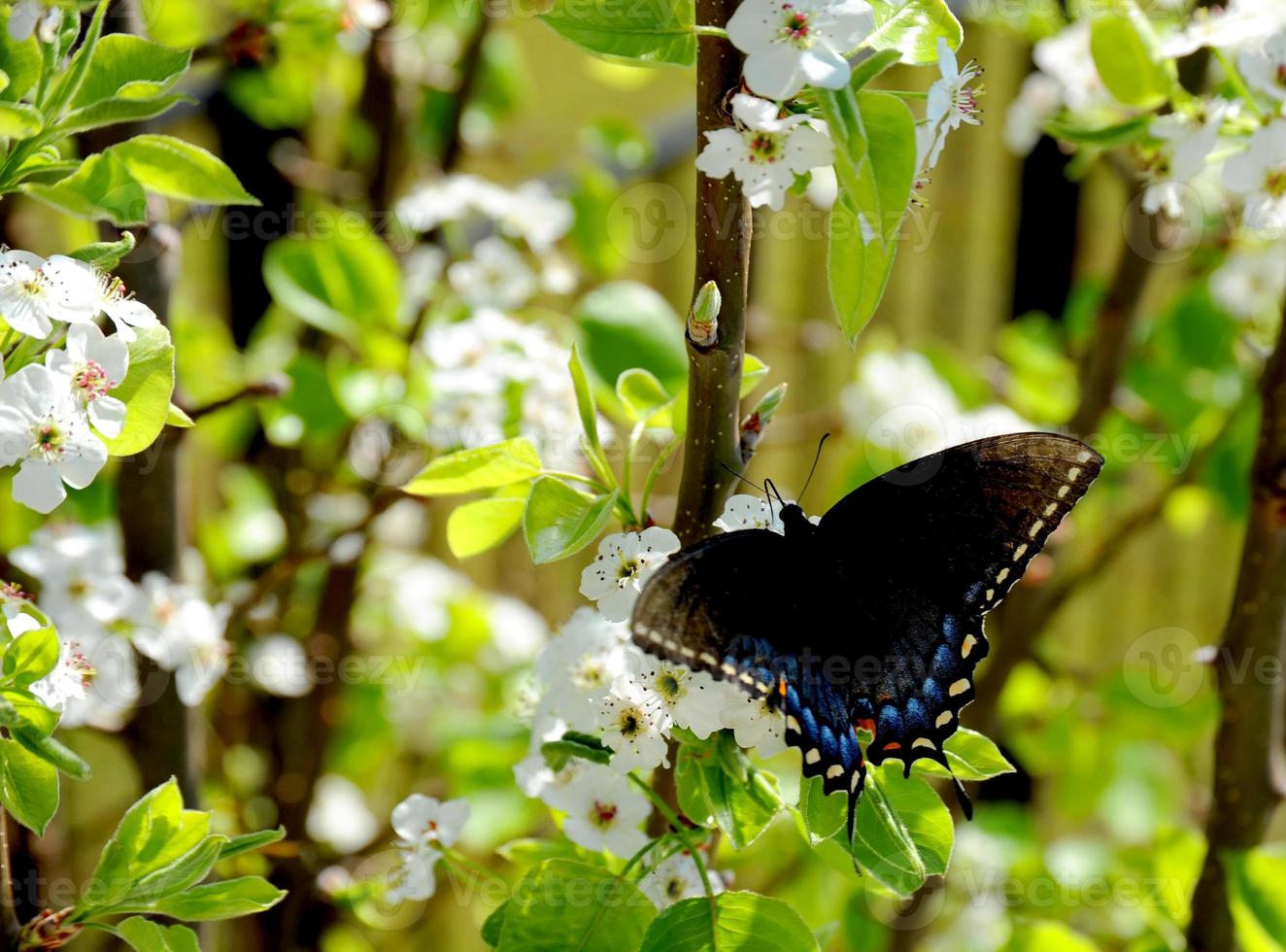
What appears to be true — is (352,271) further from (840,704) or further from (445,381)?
(840,704)

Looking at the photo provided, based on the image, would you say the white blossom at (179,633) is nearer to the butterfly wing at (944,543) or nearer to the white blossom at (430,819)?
the white blossom at (430,819)

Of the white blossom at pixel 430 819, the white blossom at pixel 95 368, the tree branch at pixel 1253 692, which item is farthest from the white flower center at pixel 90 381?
the tree branch at pixel 1253 692

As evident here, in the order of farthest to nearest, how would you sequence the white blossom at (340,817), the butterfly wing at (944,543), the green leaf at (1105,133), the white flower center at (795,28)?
the white blossom at (340,817) → the green leaf at (1105,133) → the butterfly wing at (944,543) → the white flower center at (795,28)

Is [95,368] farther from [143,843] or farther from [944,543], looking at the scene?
[944,543]

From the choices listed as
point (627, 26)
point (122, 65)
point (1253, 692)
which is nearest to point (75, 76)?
point (122, 65)

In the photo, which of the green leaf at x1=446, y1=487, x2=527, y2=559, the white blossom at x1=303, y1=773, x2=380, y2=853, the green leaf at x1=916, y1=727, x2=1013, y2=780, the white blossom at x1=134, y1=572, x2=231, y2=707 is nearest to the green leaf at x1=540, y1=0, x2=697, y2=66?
the green leaf at x1=446, y1=487, x2=527, y2=559

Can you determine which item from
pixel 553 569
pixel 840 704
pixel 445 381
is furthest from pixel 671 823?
pixel 553 569

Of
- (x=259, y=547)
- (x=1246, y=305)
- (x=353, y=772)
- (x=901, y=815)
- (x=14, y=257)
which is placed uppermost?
(x=14, y=257)

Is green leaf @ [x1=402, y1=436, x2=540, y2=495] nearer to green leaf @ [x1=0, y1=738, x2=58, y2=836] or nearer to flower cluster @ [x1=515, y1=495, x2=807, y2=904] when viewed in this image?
flower cluster @ [x1=515, y1=495, x2=807, y2=904]
